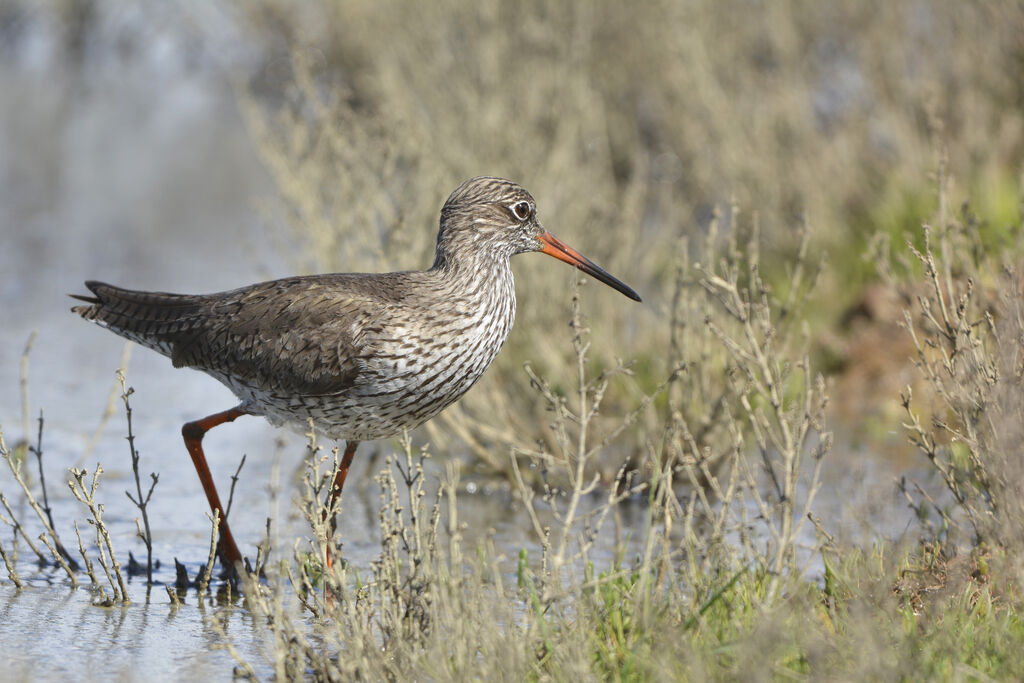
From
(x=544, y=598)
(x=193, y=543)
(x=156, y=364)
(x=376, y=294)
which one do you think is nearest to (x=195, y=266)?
(x=156, y=364)

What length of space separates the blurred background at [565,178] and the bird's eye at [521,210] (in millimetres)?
713

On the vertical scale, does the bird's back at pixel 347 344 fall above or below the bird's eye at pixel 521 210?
below

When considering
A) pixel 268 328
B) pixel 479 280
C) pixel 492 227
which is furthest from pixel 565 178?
pixel 268 328

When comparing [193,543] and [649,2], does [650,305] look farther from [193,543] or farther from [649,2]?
[193,543]

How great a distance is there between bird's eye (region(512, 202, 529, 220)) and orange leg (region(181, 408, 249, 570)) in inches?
55.9

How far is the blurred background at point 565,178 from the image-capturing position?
300 inches

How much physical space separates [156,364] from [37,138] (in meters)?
13.9

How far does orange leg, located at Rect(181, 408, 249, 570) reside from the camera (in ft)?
17.3

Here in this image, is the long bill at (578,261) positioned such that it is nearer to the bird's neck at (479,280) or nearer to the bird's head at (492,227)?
the bird's head at (492,227)

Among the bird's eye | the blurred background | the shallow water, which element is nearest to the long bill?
the bird's eye

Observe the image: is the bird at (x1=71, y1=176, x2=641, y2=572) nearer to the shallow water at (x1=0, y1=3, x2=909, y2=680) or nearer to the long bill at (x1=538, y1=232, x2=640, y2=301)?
the long bill at (x1=538, y1=232, x2=640, y2=301)

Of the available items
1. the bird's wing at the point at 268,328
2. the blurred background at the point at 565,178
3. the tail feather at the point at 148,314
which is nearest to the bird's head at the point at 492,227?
the bird's wing at the point at 268,328

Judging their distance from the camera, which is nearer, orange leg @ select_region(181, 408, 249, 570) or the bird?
the bird

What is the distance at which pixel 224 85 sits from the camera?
23.5m
